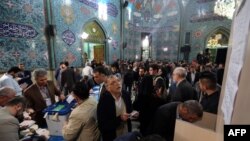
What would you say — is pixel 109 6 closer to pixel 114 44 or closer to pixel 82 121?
pixel 114 44

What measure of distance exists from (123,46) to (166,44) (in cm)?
427

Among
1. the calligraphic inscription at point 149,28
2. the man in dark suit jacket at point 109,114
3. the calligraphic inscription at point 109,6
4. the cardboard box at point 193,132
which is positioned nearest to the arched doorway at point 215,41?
the calligraphic inscription at point 149,28

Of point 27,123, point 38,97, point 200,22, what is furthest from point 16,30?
point 200,22

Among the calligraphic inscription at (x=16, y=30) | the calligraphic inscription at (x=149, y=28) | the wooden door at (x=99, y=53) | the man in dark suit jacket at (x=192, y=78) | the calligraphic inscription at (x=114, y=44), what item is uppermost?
the calligraphic inscription at (x=149, y=28)

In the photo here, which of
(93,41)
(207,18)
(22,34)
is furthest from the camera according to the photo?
(207,18)

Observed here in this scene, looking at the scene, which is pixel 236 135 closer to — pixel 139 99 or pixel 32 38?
pixel 139 99

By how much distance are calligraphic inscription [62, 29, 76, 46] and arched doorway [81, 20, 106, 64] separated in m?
0.66

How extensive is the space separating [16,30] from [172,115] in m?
5.75

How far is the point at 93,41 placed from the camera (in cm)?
909

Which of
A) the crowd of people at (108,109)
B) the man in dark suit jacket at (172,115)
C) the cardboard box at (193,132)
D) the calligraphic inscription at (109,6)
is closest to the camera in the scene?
the cardboard box at (193,132)

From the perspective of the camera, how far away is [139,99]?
2561 millimetres

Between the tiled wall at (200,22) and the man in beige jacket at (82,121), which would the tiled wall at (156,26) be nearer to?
the tiled wall at (200,22)

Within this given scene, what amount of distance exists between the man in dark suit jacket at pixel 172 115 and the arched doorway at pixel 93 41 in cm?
693

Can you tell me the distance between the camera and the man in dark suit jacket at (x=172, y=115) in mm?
1551
